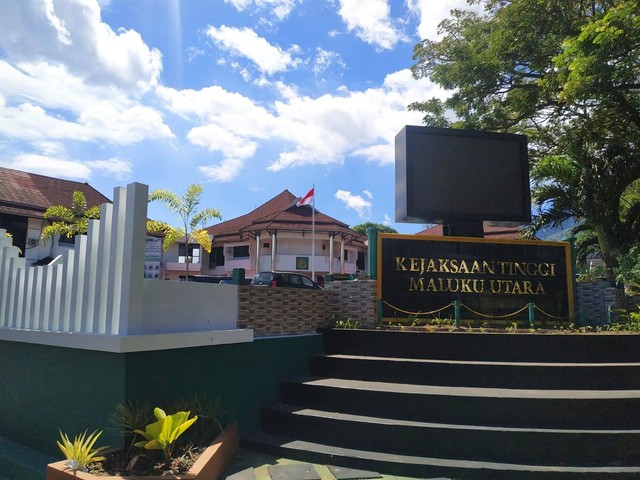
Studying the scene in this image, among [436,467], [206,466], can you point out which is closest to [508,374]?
[436,467]

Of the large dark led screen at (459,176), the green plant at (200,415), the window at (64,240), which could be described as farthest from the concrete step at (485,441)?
the window at (64,240)

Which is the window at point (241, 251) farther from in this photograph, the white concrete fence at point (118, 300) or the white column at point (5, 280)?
the white concrete fence at point (118, 300)

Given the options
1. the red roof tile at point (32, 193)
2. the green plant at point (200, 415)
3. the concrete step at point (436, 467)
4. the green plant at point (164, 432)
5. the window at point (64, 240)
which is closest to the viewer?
the green plant at point (164, 432)

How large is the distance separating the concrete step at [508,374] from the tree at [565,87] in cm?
771

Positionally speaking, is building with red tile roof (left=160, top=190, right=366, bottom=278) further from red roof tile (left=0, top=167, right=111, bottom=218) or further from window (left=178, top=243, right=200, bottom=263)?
red roof tile (left=0, top=167, right=111, bottom=218)

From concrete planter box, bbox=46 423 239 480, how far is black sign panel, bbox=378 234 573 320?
171 inches

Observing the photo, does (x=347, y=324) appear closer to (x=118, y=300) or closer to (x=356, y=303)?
(x=356, y=303)

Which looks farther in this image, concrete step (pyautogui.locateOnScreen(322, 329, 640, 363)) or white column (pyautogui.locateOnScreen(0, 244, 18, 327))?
white column (pyautogui.locateOnScreen(0, 244, 18, 327))

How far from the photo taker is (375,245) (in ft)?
29.7

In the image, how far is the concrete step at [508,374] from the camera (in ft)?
19.1

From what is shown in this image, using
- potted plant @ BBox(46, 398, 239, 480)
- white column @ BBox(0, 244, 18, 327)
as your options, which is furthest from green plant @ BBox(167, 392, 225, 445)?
white column @ BBox(0, 244, 18, 327)

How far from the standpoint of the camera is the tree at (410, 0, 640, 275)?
36.8 feet

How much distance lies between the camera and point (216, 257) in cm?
4003

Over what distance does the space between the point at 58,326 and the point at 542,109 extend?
1638 cm
